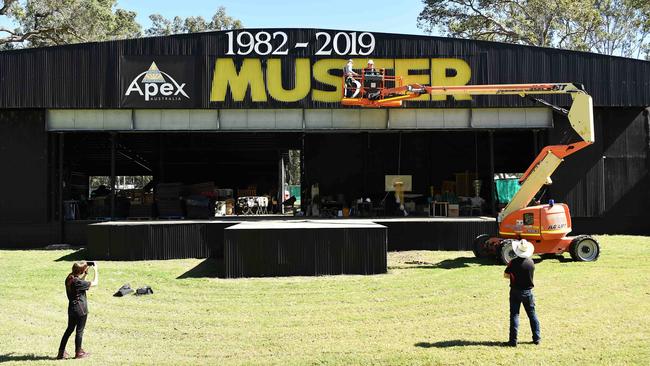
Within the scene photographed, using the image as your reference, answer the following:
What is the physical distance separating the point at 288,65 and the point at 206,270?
32.5 ft

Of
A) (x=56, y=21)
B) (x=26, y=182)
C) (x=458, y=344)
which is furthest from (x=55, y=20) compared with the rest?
(x=458, y=344)

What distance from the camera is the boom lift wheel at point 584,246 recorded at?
53.9ft

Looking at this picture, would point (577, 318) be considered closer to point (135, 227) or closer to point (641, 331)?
point (641, 331)

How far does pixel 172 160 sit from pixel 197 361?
31464mm

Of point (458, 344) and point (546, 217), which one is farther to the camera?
point (546, 217)

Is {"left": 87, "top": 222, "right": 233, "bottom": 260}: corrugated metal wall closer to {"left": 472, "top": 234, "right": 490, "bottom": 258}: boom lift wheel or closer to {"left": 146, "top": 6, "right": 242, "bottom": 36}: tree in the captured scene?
{"left": 472, "top": 234, "right": 490, "bottom": 258}: boom lift wheel

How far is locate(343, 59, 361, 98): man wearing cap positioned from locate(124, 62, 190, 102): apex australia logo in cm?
654

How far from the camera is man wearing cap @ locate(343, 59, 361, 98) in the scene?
22.0m

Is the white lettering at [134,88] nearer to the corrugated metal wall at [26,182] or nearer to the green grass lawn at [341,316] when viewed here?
the corrugated metal wall at [26,182]

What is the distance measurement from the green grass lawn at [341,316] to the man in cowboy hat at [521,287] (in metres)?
0.28

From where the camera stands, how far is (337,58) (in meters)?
23.2

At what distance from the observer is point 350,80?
2219 cm

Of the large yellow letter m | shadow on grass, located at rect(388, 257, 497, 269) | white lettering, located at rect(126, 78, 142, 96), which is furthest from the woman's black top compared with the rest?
white lettering, located at rect(126, 78, 142, 96)

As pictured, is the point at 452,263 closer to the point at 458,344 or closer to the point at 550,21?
the point at 458,344
